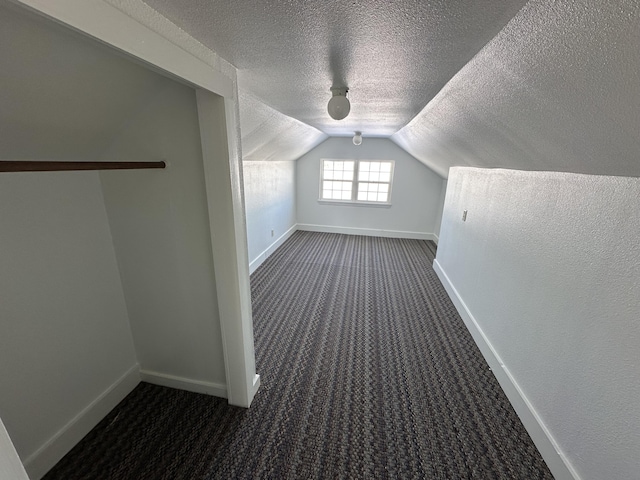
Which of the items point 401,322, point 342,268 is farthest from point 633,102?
point 342,268

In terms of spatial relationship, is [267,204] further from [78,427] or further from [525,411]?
[525,411]

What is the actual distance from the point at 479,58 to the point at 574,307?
123cm

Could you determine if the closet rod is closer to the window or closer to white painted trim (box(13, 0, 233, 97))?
white painted trim (box(13, 0, 233, 97))

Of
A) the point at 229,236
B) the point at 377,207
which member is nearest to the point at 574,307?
the point at 229,236

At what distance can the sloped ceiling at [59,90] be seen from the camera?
76 cm

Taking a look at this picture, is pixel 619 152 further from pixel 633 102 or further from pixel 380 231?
pixel 380 231

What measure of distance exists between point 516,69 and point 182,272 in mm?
1749

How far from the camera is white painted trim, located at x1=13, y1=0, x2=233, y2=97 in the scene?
55 cm

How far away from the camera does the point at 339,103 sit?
4.79ft

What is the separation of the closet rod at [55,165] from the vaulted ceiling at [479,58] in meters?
0.63

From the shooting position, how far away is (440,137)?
238 cm

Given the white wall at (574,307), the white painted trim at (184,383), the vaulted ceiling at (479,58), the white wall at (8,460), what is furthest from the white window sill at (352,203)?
the white wall at (8,460)

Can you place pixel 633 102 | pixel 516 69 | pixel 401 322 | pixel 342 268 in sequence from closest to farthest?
1. pixel 633 102
2. pixel 516 69
3. pixel 401 322
4. pixel 342 268

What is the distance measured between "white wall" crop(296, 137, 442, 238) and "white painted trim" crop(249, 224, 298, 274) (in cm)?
57
